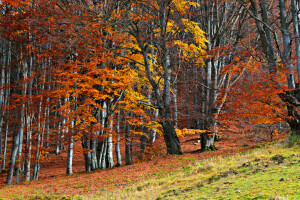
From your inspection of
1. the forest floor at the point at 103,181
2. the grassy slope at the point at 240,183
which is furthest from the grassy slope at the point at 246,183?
the forest floor at the point at 103,181

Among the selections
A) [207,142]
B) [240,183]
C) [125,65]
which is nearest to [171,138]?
[207,142]

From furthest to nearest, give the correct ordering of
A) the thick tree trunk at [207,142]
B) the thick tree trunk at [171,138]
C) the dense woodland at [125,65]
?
the thick tree trunk at [207,142] → the thick tree trunk at [171,138] → the dense woodland at [125,65]

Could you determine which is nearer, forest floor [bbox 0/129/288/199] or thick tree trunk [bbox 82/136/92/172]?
forest floor [bbox 0/129/288/199]

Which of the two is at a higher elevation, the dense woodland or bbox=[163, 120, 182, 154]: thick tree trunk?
the dense woodland

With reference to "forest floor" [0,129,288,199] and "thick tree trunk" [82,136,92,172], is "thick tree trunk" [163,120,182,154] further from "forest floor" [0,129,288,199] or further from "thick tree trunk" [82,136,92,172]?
"thick tree trunk" [82,136,92,172]

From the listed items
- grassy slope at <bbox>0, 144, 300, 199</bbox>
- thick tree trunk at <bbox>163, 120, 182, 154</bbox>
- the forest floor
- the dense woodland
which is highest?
the dense woodland

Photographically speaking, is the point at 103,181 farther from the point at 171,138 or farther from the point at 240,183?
the point at 240,183

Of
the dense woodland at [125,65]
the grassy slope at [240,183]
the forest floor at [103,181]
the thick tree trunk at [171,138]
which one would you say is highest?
the dense woodland at [125,65]

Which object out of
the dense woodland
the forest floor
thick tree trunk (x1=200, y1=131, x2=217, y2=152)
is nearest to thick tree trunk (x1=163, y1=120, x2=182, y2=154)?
the dense woodland

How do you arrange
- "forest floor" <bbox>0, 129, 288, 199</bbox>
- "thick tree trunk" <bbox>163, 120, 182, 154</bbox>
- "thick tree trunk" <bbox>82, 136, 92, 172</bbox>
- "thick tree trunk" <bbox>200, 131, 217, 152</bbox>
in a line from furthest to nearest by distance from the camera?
1. "thick tree trunk" <bbox>200, 131, 217, 152</bbox>
2. "thick tree trunk" <bbox>82, 136, 92, 172</bbox>
3. "thick tree trunk" <bbox>163, 120, 182, 154</bbox>
4. "forest floor" <bbox>0, 129, 288, 199</bbox>

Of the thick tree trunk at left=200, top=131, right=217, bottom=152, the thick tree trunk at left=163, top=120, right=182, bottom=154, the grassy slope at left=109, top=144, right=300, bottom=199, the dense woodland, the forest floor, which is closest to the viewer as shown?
the grassy slope at left=109, top=144, right=300, bottom=199

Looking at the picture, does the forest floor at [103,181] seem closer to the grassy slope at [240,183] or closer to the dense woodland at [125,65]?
the grassy slope at [240,183]

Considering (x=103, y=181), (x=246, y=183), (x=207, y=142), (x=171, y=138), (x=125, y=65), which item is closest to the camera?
(x=246, y=183)

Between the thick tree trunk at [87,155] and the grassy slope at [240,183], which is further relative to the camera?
the thick tree trunk at [87,155]
